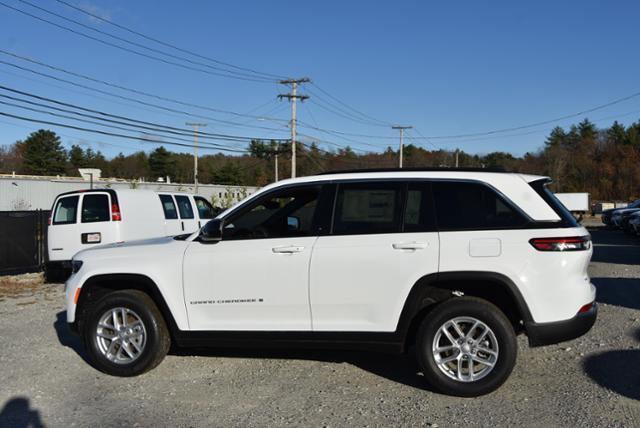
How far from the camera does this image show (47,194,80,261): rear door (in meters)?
11.4

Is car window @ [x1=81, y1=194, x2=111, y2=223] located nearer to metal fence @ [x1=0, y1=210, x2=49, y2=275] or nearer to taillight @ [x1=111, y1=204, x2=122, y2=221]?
taillight @ [x1=111, y1=204, x2=122, y2=221]

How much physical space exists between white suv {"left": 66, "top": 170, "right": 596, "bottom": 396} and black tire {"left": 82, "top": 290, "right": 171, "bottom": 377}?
0.5 inches

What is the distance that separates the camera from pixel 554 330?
449 cm

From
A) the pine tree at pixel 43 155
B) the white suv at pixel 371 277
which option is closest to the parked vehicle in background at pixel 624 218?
the white suv at pixel 371 277

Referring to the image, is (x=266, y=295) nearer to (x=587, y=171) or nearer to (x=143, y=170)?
(x=587, y=171)

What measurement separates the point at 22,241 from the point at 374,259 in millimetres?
10925

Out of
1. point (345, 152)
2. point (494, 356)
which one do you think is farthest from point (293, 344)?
point (345, 152)

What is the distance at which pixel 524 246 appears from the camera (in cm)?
450

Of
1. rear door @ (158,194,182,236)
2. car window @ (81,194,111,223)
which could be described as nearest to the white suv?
car window @ (81,194,111,223)

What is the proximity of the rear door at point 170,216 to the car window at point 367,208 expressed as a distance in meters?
8.72


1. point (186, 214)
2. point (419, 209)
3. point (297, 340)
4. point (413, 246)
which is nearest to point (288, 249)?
point (297, 340)

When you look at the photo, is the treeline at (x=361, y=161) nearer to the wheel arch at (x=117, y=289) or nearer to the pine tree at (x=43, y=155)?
→ the pine tree at (x=43, y=155)

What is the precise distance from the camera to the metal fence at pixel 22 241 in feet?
40.8

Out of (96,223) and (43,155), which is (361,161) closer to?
(43,155)
